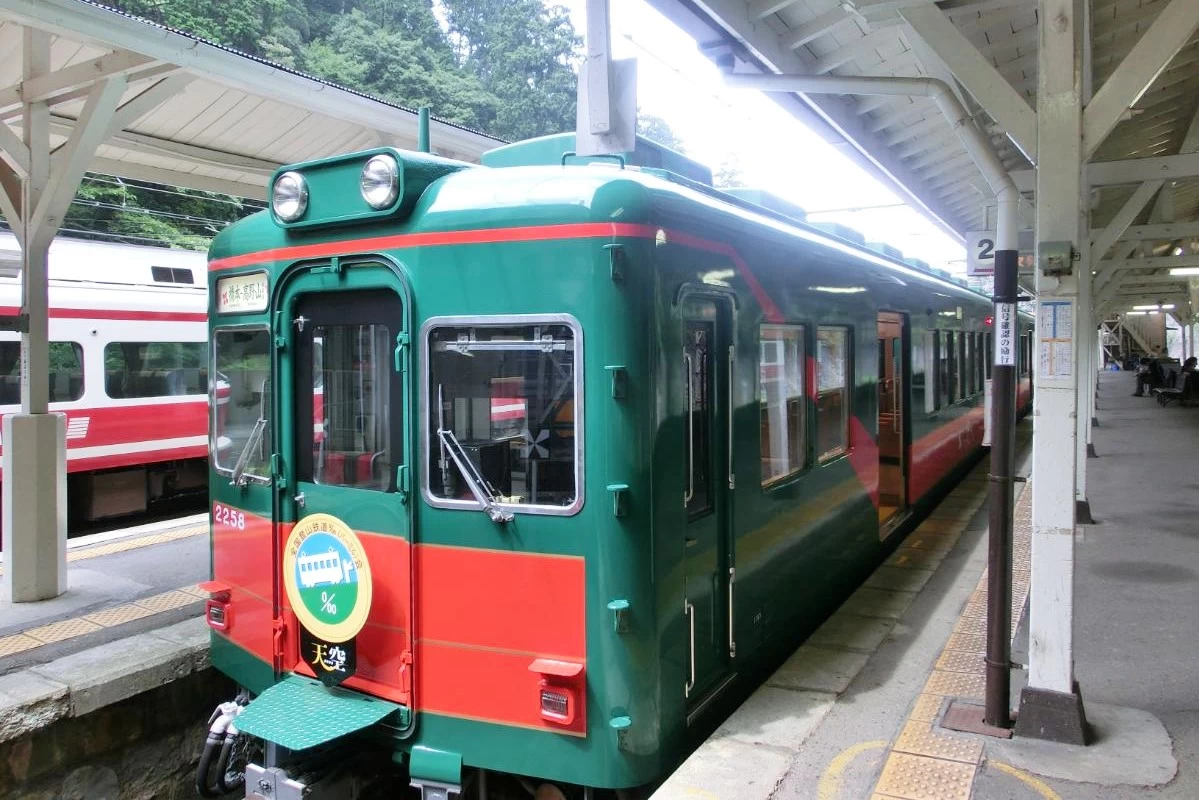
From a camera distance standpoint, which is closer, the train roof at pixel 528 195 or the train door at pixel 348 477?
the train roof at pixel 528 195

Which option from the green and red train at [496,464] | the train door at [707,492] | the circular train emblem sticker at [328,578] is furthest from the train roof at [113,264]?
the train door at [707,492]

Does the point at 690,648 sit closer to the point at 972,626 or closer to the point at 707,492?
the point at 707,492

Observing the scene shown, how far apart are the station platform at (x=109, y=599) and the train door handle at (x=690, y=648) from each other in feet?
11.3

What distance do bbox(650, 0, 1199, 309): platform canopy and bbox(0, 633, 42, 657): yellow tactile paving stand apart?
503 centimetres

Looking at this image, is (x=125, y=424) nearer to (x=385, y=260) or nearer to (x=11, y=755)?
(x=11, y=755)

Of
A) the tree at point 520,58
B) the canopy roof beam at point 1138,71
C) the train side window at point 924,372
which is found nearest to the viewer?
the canopy roof beam at point 1138,71

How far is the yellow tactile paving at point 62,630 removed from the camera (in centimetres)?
518

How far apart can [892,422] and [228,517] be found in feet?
17.7

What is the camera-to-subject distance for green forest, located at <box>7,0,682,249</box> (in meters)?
25.0

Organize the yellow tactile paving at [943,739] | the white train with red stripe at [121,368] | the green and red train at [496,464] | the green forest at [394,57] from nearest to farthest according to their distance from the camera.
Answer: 1. the green and red train at [496,464]
2. the yellow tactile paving at [943,739]
3. the white train with red stripe at [121,368]
4. the green forest at [394,57]

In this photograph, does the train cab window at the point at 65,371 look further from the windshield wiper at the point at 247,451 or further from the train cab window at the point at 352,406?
the train cab window at the point at 352,406

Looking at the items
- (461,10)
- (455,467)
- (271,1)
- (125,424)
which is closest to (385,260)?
(455,467)

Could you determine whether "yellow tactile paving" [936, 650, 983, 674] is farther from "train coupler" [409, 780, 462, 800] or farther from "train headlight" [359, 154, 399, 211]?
"train headlight" [359, 154, 399, 211]

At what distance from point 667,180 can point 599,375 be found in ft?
3.41
